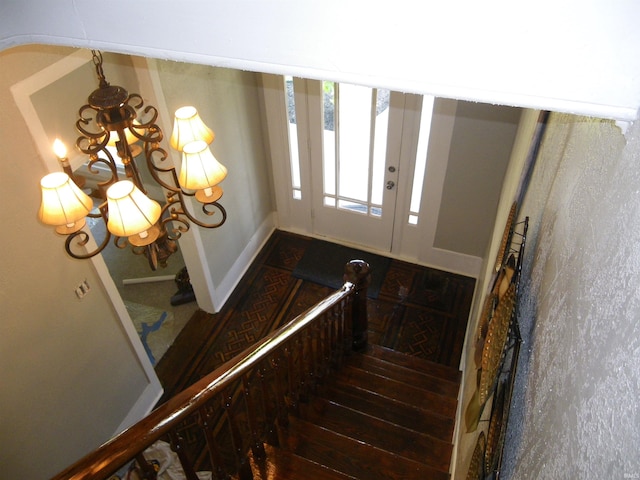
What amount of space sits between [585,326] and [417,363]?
264 centimetres

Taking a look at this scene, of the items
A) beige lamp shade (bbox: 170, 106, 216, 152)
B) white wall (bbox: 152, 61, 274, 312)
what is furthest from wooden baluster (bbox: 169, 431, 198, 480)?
white wall (bbox: 152, 61, 274, 312)

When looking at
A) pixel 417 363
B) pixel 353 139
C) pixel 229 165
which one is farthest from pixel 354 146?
pixel 417 363

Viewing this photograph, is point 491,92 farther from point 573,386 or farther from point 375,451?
point 375,451

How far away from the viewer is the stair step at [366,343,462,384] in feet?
10.6

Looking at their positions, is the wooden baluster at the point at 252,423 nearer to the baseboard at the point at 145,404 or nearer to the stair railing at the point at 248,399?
the stair railing at the point at 248,399

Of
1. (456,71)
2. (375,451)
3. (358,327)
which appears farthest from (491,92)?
(358,327)

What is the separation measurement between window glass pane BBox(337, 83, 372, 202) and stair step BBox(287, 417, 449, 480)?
7.49ft

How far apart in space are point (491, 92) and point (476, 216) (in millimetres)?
3259

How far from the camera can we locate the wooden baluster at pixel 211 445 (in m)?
1.73

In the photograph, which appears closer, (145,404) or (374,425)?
(374,425)

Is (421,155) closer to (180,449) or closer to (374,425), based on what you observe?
(374,425)

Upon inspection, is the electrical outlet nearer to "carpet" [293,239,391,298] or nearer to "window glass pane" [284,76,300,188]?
"carpet" [293,239,391,298]

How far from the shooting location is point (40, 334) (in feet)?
7.85

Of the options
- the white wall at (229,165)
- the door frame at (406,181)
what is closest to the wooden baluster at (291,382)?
the white wall at (229,165)
